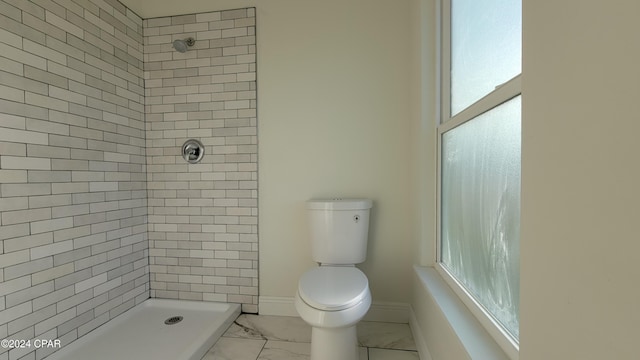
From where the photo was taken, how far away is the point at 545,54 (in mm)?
504

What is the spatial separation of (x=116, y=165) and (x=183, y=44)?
0.92 m

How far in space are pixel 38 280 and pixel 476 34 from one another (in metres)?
2.27

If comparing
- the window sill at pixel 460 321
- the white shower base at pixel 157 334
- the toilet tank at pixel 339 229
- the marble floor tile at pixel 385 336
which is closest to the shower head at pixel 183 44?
the toilet tank at pixel 339 229

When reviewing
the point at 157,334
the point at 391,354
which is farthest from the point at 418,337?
the point at 157,334

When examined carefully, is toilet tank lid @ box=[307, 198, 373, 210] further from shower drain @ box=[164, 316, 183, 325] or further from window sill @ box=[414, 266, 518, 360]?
shower drain @ box=[164, 316, 183, 325]

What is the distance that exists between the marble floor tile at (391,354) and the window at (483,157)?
52 centimetres

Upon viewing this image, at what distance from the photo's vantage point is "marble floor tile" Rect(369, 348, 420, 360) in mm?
1474

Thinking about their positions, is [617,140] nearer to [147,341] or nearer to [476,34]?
[476,34]

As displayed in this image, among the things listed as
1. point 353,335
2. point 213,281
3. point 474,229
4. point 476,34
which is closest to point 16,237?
point 213,281

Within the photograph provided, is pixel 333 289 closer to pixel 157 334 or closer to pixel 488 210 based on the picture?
pixel 488 210

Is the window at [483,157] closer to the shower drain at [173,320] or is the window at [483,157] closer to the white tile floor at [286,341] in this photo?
the white tile floor at [286,341]

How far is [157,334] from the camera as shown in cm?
167

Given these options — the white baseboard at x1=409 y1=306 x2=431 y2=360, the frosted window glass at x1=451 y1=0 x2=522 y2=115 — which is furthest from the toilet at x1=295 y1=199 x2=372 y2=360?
the frosted window glass at x1=451 y1=0 x2=522 y2=115

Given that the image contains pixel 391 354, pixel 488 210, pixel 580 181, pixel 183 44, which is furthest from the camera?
pixel 183 44
